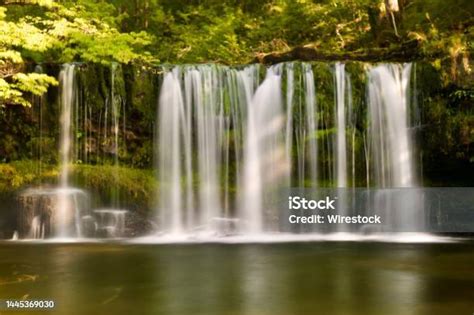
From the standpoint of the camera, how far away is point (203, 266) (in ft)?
30.7

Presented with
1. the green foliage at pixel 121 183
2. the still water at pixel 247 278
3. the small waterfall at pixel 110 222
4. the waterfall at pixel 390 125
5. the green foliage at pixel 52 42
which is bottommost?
the still water at pixel 247 278

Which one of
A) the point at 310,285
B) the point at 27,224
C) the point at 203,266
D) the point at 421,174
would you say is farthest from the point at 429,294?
the point at 27,224

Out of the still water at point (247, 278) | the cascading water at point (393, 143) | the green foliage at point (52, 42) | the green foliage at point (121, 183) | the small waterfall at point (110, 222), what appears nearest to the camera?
the still water at point (247, 278)

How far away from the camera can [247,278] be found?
827 cm

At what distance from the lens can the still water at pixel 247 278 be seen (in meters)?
6.48

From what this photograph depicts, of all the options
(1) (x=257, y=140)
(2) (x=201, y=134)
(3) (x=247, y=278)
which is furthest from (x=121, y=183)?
(3) (x=247, y=278)

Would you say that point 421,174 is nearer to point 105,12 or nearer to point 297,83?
point 297,83

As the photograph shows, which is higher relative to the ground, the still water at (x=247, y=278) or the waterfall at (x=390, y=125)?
the waterfall at (x=390, y=125)

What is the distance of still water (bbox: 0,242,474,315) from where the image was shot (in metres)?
6.48

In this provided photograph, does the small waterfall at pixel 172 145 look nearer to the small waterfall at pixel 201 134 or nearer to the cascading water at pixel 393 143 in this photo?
the small waterfall at pixel 201 134

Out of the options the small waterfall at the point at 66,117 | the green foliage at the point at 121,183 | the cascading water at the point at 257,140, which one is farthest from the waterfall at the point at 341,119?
the small waterfall at the point at 66,117

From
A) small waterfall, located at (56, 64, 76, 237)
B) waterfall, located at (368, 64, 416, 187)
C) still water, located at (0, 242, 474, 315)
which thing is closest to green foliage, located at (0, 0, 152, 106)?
small waterfall, located at (56, 64, 76, 237)

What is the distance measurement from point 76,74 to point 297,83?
5.72 meters

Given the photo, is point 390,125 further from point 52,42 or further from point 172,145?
point 52,42
